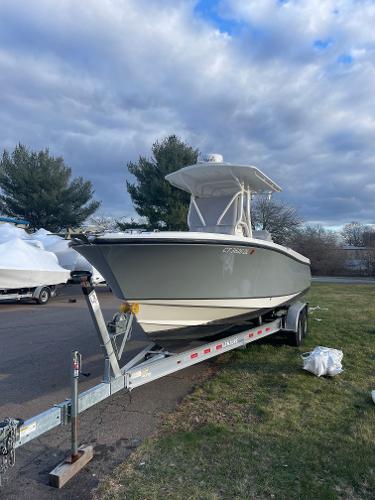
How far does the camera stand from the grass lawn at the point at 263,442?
8.63 ft

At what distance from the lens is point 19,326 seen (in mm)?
8609

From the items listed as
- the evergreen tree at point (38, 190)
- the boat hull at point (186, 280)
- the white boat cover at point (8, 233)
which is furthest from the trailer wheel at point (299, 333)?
the evergreen tree at point (38, 190)

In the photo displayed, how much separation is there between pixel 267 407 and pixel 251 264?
1.67 metres

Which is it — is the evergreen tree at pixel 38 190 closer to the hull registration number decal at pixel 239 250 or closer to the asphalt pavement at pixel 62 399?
the asphalt pavement at pixel 62 399

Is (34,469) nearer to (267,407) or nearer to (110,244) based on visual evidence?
(110,244)

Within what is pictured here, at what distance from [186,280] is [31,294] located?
951cm

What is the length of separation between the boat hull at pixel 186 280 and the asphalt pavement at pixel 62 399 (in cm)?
73

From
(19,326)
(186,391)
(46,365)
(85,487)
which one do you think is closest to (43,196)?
(19,326)

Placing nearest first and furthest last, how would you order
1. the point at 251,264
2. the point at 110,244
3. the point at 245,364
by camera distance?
the point at 110,244
the point at 251,264
the point at 245,364

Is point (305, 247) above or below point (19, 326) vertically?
above

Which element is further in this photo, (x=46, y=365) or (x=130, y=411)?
(x=46, y=365)

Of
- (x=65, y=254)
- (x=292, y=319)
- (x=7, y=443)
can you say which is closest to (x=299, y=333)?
(x=292, y=319)

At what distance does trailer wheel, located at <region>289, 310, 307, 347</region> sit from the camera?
634 cm

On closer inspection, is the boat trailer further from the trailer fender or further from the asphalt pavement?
the trailer fender
